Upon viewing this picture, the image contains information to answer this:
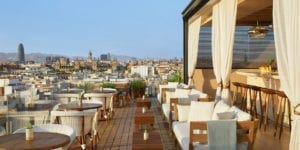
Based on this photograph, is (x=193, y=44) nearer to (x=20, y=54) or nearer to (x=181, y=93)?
(x=181, y=93)

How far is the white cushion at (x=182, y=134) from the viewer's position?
182 inches

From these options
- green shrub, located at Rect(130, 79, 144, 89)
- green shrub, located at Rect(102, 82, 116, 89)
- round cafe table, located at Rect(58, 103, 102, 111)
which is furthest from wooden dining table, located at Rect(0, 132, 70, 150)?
green shrub, located at Rect(130, 79, 144, 89)

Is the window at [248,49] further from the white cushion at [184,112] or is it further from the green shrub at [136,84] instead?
the white cushion at [184,112]

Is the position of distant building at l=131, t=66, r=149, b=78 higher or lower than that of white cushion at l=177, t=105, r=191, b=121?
higher

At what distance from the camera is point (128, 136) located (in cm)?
694

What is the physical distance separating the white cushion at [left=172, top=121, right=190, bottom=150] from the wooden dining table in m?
1.56

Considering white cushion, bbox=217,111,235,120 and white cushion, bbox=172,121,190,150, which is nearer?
white cushion, bbox=217,111,235,120

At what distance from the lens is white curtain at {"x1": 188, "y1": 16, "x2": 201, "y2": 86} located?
10844 mm

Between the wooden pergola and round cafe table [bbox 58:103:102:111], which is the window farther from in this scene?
round cafe table [bbox 58:103:102:111]

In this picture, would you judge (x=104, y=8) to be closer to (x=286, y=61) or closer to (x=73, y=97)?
(x=73, y=97)

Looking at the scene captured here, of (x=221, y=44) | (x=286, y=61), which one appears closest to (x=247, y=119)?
(x=286, y=61)

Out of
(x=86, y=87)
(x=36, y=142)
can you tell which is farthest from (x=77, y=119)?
(x=86, y=87)

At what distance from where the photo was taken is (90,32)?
23.9 meters

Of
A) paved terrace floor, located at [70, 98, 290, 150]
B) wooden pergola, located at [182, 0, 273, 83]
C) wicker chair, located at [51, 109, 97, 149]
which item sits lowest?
paved terrace floor, located at [70, 98, 290, 150]
